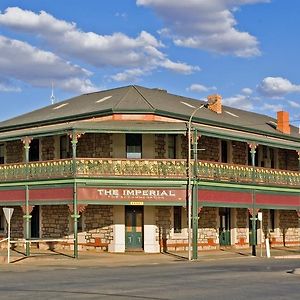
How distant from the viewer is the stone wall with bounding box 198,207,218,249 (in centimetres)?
3747

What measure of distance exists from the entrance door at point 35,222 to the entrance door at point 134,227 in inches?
231

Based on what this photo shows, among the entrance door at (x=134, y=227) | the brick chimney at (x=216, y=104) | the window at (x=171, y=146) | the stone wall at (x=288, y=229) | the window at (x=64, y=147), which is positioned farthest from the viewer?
the stone wall at (x=288, y=229)

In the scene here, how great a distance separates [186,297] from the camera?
14.6 metres

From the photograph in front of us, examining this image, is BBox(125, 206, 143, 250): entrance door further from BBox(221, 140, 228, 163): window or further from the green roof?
BBox(221, 140, 228, 163): window

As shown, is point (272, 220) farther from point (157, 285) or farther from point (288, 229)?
point (157, 285)

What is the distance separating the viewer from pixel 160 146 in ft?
117

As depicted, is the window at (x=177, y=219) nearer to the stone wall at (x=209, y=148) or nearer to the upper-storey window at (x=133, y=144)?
the stone wall at (x=209, y=148)

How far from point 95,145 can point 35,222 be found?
20.5 ft

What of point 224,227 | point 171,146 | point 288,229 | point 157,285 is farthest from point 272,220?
point 157,285

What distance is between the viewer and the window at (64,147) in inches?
1439

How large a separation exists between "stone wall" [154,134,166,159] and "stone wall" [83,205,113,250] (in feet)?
12.2

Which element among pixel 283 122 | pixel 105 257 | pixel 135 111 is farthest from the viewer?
pixel 283 122

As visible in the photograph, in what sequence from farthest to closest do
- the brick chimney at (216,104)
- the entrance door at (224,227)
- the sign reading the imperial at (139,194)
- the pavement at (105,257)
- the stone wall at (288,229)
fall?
the stone wall at (288,229) < the brick chimney at (216,104) < the entrance door at (224,227) < the sign reading the imperial at (139,194) < the pavement at (105,257)

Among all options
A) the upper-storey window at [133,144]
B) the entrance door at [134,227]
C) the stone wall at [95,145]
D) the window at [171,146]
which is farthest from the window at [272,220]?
the stone wall at [95,145]
